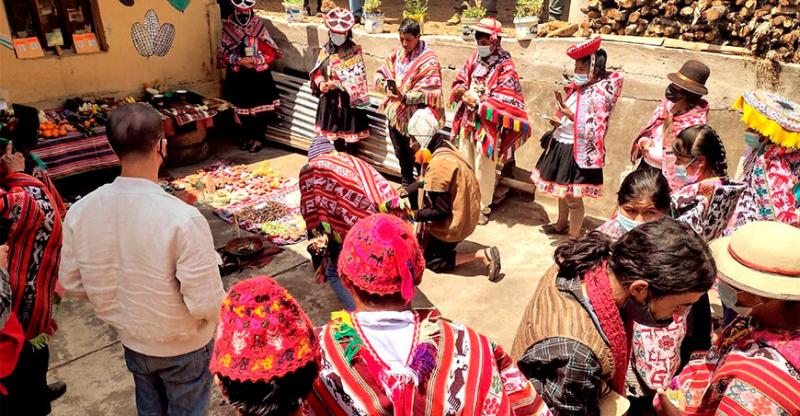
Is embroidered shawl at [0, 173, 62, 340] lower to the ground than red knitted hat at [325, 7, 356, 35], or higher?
Answer: lower

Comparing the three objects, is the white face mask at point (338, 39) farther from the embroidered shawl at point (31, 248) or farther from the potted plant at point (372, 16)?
the embroidered shawl at point (31, 248)

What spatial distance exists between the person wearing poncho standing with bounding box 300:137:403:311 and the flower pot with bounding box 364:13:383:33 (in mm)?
4067

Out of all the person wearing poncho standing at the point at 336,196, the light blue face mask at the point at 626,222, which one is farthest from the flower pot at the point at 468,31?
the light blue face mask at the point at 626,222

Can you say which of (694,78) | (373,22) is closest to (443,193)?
(694,78)

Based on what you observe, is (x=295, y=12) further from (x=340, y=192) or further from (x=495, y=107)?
(x=340, y=192)

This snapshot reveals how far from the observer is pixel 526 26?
6.00 metres

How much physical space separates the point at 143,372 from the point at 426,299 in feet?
8.12

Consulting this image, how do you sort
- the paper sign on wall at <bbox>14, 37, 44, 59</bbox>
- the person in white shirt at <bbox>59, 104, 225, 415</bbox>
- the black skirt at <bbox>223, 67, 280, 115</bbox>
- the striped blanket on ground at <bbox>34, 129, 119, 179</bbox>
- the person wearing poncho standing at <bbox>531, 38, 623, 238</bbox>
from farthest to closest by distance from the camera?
the black skirt at <bbox>223, 67, 280, 115</bbox> < the paper sign on wall at <bbox>14, 37, 44, 59</bbox> < the striped blanket on ground at <bbox>34, 129, 119, 179</bbox> < the person wearing poncho standing at <bbox>531, 38, 623, 238</bbox> < the person in white shirt at <bbox>59, 104, 225, 415</bbox>

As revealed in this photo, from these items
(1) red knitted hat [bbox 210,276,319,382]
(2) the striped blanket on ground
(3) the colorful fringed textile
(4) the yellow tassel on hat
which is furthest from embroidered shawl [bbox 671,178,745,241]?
(2) the striped blanket on ground

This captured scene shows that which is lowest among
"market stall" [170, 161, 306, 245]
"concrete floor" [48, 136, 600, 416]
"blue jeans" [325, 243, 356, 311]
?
"concrete floor" [48, 136, 600, 416]

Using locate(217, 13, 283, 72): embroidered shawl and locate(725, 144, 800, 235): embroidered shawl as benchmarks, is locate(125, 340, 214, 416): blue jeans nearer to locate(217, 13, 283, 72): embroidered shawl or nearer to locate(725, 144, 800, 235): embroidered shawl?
locate(725, 144, 800, 235): embroidered shawl

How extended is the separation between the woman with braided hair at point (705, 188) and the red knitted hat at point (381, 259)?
2072mm

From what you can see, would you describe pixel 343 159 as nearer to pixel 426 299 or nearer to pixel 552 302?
pixel 426 299

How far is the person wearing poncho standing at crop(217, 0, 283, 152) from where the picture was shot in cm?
748
